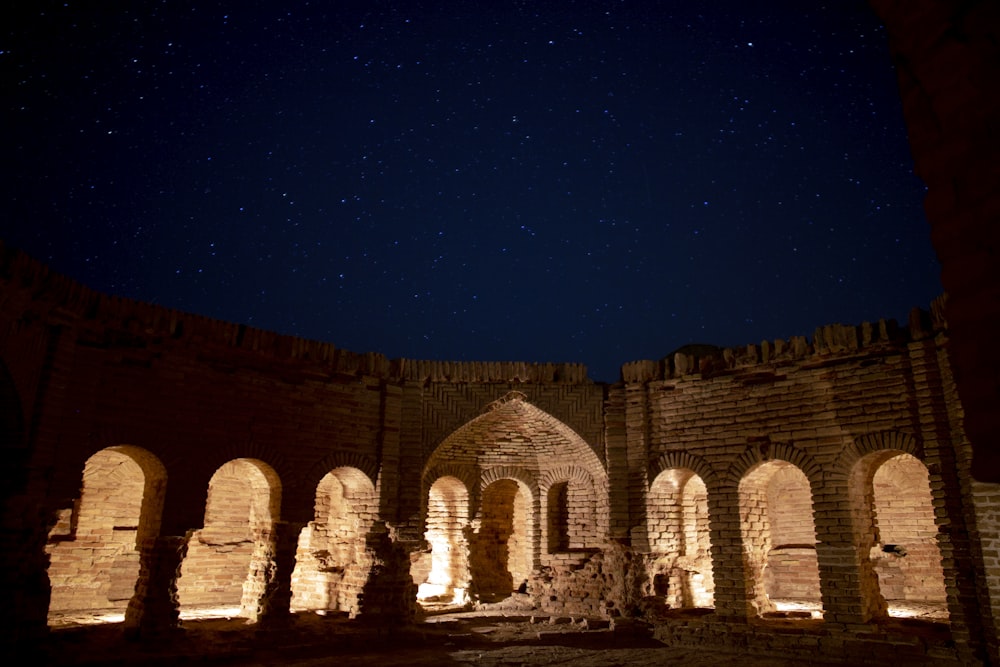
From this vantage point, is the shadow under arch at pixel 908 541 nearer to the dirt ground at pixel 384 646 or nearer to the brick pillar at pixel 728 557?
the brick pillar at pixel 728 557

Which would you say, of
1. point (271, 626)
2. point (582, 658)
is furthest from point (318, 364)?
point (582, 658)

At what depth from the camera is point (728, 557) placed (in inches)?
466

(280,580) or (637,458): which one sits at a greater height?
(637,458)

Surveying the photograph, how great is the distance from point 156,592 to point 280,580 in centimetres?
193

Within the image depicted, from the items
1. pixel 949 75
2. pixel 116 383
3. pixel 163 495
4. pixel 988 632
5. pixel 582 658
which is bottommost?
pixel 582 658

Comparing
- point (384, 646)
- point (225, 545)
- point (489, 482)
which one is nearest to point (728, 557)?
point (489, 482)

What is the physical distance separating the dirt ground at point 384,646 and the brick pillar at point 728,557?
960 mm

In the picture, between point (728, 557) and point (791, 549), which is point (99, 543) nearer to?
point (728, 557)

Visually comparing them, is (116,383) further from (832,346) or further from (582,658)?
(832,346)

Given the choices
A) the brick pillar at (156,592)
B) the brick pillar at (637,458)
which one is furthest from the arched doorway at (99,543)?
the brick pillar at (637,458)

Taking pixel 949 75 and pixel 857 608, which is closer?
pixel 949 75

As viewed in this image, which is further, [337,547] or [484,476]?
[484,476]

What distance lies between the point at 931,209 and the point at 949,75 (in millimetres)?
408

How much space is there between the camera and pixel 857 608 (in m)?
10.5
